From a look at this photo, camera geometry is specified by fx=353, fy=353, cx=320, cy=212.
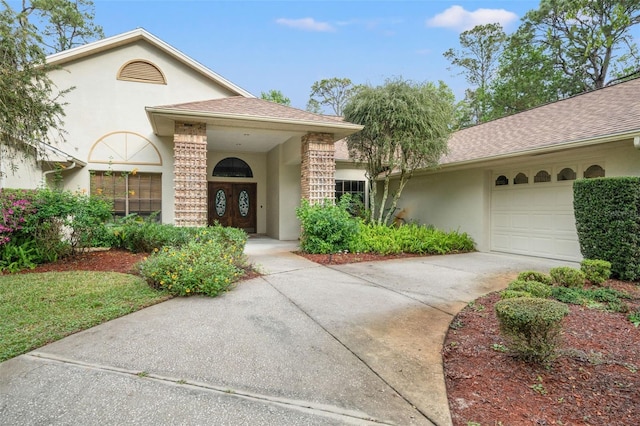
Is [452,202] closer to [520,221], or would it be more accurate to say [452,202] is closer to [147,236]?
[520,221]

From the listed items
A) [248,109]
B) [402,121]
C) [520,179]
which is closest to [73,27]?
[248,109]

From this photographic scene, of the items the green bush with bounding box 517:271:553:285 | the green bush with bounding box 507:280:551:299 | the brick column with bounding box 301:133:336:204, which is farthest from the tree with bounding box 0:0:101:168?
the green bush with bounding box 517:271:553:285

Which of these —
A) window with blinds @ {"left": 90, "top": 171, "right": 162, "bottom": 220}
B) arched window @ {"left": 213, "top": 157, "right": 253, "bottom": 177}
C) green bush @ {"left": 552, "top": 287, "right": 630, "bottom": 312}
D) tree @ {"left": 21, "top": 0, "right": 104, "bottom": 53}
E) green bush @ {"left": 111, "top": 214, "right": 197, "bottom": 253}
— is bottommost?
green bush @ {"left": 552, "top": 287, "right": 630, "bottom": 312}

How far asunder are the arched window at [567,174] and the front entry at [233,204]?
10386mm

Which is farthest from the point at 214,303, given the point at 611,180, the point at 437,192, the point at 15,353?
the point at 437,192

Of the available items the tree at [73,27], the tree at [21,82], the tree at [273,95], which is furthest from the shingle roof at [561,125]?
the tree at [73,27]

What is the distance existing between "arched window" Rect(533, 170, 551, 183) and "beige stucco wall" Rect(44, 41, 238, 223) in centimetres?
1088

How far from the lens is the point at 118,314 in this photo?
14.1 feet

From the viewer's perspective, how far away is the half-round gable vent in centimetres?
1161

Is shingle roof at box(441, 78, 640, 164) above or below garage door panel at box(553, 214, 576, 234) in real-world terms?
above

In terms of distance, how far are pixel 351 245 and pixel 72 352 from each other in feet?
A: 21.9

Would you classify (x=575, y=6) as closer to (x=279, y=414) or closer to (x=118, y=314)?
(x=279, y=414)

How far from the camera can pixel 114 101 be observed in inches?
448

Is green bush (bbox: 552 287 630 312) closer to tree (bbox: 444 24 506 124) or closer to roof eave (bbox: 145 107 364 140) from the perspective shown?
roof eave (bbox: 145 107 364 140)
